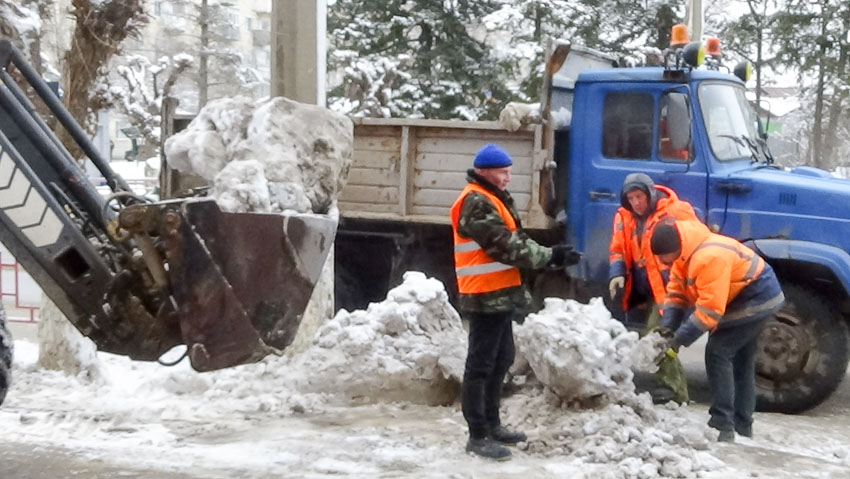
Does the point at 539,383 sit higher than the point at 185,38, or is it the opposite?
the point at 185,38

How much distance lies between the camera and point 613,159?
→ 749cm

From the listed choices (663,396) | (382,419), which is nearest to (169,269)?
(382,419)

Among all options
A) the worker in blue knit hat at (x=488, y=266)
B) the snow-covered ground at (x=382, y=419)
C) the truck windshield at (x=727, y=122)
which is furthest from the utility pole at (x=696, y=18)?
the worker in blue knit hat at (x=488, y=266)

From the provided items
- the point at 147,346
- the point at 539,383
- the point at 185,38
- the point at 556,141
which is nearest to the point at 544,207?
the point at 556,141

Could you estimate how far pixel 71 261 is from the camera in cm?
452

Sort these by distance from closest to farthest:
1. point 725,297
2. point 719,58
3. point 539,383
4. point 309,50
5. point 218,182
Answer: point 725,297 < point 218,182 < point 539,383 < point 309,50 < point 719,58

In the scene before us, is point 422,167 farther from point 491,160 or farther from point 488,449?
point 488,449

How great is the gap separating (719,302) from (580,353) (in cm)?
83

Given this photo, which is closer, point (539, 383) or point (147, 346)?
point (147, 346)

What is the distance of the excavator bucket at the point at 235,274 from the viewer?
14.4 ft

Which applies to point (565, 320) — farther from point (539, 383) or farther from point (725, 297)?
point (725, 297)

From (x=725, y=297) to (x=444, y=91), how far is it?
11.6m

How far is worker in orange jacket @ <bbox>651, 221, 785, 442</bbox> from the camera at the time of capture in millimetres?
5426

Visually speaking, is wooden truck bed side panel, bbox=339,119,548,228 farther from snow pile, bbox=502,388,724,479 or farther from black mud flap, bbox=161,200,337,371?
black mud flap, bbox=161,200,337,371
